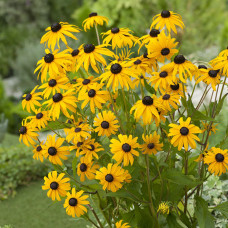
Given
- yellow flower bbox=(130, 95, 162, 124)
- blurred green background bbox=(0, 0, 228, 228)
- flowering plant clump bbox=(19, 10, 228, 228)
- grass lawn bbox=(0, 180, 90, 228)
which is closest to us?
yellow flower bbox=(130, 95, 162, 124)

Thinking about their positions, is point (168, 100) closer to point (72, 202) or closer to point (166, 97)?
point (166, 97)

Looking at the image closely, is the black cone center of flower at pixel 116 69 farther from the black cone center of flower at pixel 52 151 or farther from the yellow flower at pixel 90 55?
the black cone center of flower at pixel 52 151

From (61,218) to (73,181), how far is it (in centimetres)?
146

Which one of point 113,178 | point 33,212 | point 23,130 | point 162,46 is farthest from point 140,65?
point 33,212

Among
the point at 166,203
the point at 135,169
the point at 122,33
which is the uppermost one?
the point at 122,33

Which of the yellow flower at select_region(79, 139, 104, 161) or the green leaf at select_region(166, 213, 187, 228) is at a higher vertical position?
the yellow flower at select_region(79, 139, 104, 161)

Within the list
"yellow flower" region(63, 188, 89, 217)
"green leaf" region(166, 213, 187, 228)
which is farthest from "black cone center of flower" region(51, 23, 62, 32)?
"green leaf" region(166, 213, 187, 228)

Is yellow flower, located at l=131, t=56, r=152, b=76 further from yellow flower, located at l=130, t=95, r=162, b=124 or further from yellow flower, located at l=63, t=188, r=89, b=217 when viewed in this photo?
yellow flower, located at l=63, t=188, r=89, b=217

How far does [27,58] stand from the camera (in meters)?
8.21

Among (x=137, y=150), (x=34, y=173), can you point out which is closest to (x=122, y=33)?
(x=137, y=150)

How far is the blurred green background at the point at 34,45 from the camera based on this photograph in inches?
145

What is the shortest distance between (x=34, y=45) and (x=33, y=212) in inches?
252

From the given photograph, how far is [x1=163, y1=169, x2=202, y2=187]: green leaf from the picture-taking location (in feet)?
5.52

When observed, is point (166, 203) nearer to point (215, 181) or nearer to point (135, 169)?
point (135, 169)
